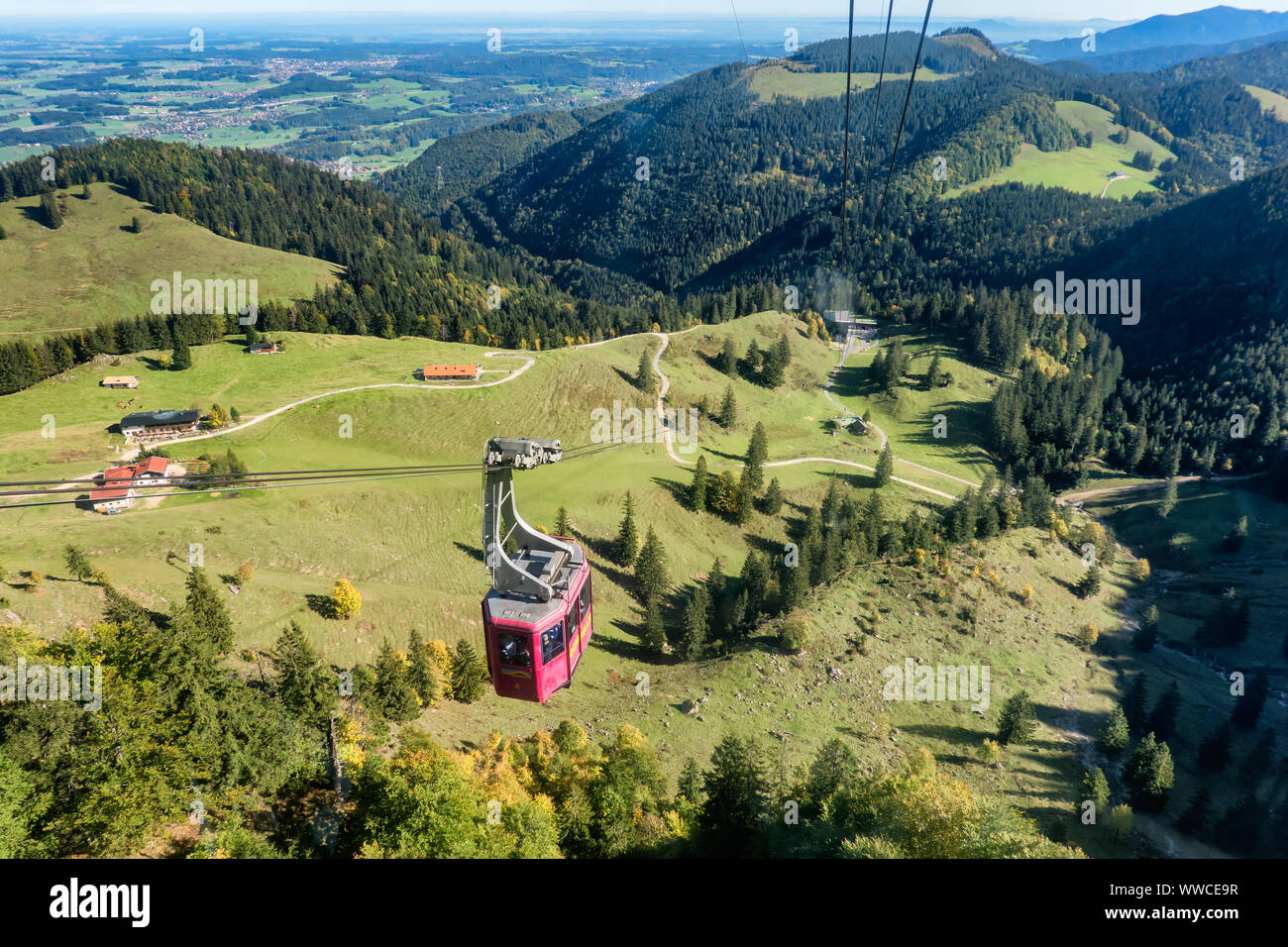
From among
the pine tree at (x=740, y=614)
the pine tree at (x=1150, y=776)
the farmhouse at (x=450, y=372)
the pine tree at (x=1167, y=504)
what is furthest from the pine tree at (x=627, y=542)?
the pine tree at (x=1167, y=504)

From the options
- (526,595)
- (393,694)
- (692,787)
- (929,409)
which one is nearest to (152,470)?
(393,694)

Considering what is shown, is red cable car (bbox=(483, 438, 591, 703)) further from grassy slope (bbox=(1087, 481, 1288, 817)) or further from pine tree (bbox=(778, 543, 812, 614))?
grassy slope (bbox=(1087, 481, 1288, 817))

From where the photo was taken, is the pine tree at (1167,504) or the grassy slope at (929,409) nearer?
the pine tree at (1167,504)

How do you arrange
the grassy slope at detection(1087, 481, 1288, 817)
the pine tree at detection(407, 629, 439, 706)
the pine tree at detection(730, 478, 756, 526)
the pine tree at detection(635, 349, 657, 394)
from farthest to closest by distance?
the pine tree at detection(635, 349, 657, 394)
the pine tree at detection(730, 478, 756, 526)
the grassy slope at detection(1087, 481, 1288, 817)
the pine tree at detection(407, 629, 439, 706)

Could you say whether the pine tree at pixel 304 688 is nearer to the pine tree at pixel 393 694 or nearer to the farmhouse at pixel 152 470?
the pine tree at pixel 393 694

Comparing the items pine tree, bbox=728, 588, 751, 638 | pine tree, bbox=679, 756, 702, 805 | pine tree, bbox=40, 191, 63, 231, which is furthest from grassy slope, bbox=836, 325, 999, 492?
pine tree, bbox=40, 191, 63, 231
